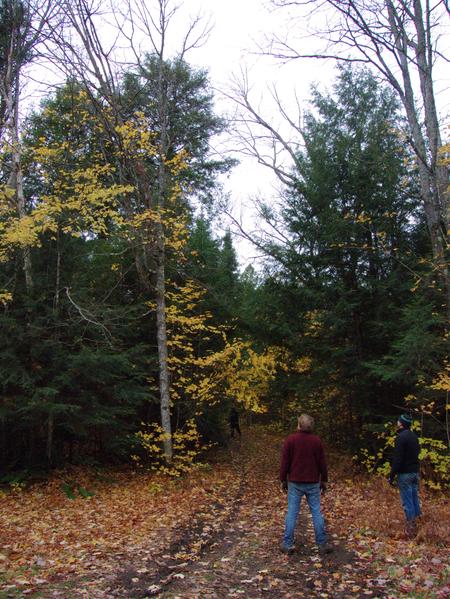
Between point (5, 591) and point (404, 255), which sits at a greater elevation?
point (404, 255)

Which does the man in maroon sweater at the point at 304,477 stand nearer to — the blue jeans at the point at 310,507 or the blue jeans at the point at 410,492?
the blue jeans at the point at 310,507

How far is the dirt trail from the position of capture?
4.71 m

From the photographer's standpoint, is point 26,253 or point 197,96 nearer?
point 26,253

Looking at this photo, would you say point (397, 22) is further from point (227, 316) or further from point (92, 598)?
point (92, 598)


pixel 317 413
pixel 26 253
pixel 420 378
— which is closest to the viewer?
pixel 420 378

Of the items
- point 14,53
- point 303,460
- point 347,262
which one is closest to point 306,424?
point 303,460

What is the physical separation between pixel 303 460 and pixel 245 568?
1.45 meters

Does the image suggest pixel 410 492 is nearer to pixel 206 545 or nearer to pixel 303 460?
pixel 303 460

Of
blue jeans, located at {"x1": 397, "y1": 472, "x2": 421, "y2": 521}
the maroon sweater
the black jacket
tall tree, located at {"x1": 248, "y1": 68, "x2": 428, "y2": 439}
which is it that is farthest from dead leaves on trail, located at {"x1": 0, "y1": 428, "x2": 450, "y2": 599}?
tall tree, located at {"x1": 248, "y1": 68, "x2": 428, "y2": 439}

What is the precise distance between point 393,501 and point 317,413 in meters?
5.05

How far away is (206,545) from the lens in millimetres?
6398

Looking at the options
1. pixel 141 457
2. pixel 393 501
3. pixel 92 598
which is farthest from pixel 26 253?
pixel 393 501

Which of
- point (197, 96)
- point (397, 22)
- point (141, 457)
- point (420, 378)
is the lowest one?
point (141, 457)

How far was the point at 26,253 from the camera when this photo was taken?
37.6ft
